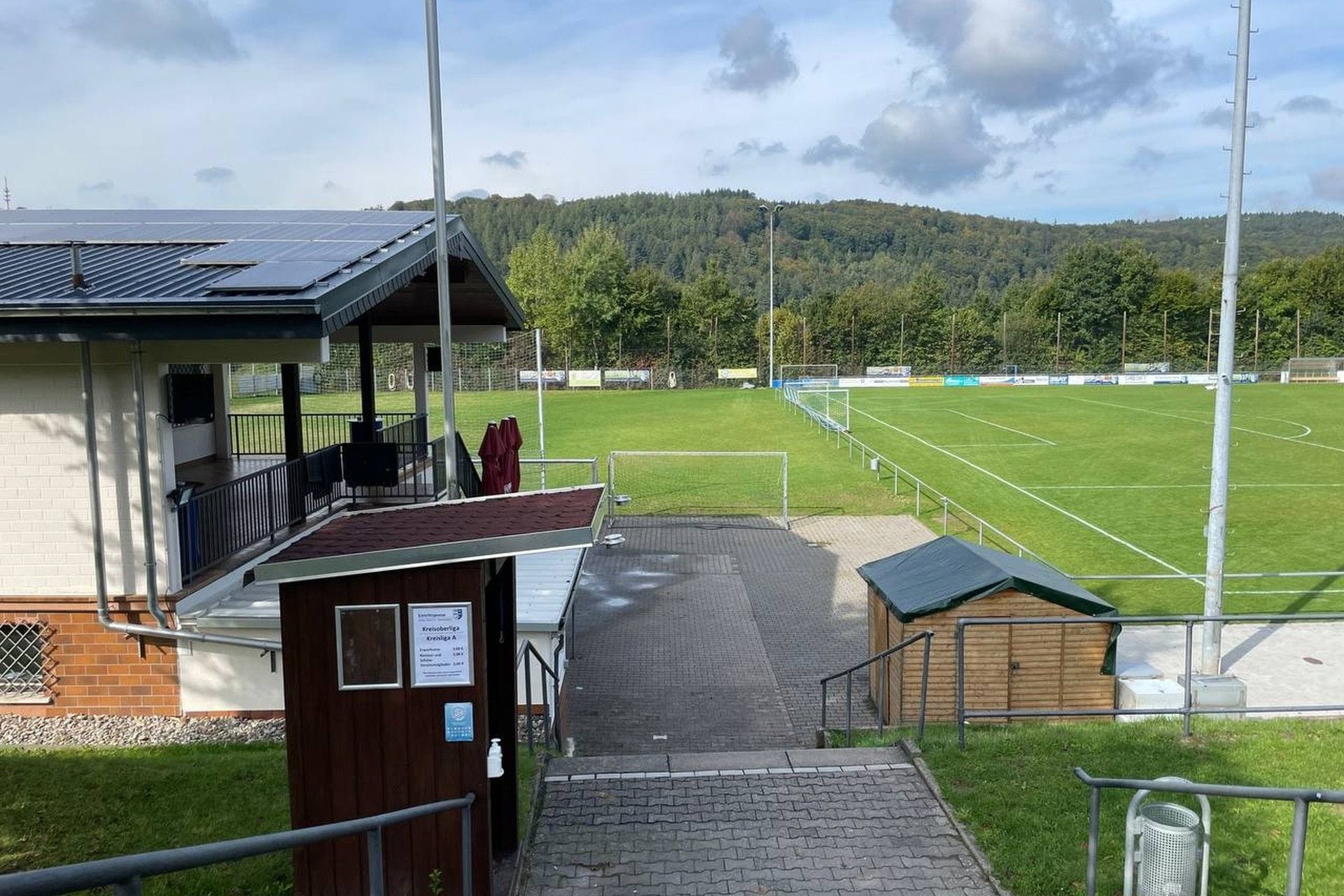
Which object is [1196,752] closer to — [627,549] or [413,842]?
[413,842]

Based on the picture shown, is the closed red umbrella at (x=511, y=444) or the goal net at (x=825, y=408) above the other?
the closed red umbrella at (x=511, y=444)

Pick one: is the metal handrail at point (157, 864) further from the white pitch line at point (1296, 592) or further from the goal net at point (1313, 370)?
the goal net at point (1313, 370)

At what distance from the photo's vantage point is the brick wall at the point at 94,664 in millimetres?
10703

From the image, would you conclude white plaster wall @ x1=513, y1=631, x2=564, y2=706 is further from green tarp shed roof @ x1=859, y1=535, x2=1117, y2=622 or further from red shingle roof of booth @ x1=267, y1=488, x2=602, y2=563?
red shingle roof of booth @ x1=267, y1=488, x2=602, y2=563

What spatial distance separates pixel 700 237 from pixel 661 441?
158726 millimetres

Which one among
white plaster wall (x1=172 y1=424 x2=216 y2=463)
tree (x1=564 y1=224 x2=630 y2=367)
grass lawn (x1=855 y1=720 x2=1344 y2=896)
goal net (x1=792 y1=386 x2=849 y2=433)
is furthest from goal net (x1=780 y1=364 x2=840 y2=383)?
grass lawn (x1=855 y1=720 x2=1344 y2=896)

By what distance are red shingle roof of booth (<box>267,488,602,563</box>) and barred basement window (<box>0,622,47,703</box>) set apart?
248 inches

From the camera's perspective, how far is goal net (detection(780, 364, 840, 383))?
83.6 metres

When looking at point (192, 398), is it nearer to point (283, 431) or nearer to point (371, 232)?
point (371, 232)

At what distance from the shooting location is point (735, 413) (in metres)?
53.1

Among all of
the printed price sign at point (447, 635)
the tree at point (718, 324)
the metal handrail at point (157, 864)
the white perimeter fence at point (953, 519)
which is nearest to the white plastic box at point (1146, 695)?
the white perimeter fence at point (953, 519)

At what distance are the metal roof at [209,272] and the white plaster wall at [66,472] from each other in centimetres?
73

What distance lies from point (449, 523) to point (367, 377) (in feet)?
39.1

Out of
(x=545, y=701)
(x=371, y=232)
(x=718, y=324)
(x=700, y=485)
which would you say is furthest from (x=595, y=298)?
(x=545, y=701)
